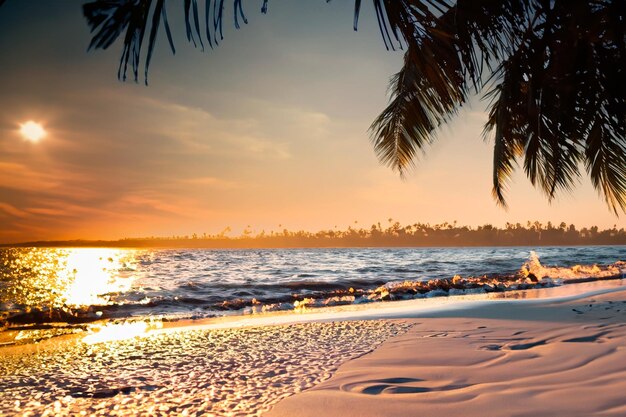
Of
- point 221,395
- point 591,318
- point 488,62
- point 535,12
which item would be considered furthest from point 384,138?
point 221,395

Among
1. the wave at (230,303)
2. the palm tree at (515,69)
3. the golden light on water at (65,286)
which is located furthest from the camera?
the golden light on water at (65,286)

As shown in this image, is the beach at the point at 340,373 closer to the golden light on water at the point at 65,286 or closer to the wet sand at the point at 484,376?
the wet sand at the point at 484,376

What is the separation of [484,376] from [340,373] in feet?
2.66

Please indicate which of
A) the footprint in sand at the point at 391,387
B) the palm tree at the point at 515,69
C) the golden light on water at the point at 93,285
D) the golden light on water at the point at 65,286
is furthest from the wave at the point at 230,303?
the footprint in sand at the point at 391,387

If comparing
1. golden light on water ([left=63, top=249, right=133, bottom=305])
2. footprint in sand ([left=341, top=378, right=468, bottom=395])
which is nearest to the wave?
golden light on water ([left=63, top=249, right=133, bottom=305])

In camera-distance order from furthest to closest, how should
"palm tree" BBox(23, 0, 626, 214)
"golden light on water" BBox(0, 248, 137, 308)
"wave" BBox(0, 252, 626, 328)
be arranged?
"golden light on water" BBox(0, 248, 137, 308) → "wave" BBox(0, 252, 626, 328) → "palm tree" BBox(23, 0, 626, 214)

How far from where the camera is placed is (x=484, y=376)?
2.52 m

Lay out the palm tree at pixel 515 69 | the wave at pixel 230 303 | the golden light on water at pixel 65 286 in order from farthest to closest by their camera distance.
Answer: the golden light on water at pixel 65 286
the wave at pixel 230 303
the palm tree at pixel 515 69

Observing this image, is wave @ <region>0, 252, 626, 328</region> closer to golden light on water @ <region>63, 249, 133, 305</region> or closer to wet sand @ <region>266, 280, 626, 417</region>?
golden light on water @ <region>63, 249, 133, 305</region>

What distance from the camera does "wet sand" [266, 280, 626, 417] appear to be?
2025 millimetres

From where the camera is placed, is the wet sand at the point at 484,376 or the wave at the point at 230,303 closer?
the wet sand at the point at 484,376

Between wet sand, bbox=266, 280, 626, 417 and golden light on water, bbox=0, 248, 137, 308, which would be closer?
wet sand, bbox=266, 280, 626, 417

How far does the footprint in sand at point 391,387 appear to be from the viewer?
7.57ft

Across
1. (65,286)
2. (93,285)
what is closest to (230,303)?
(93,285)
